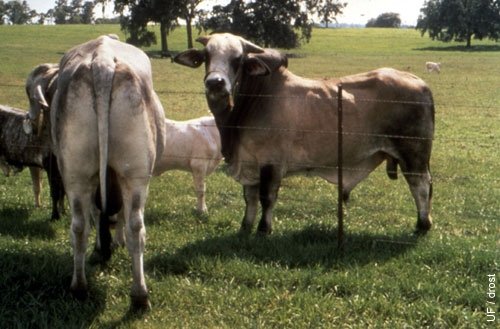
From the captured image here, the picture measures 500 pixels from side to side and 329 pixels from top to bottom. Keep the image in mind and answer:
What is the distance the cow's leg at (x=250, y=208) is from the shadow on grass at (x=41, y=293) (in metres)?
2.13

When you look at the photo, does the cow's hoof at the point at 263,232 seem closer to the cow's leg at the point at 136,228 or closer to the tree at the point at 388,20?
the cow's leg at the point at 136,228

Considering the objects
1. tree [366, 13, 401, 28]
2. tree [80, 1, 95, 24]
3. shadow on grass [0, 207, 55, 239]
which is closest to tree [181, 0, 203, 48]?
shadow on grass [0, 207, 55, 239]

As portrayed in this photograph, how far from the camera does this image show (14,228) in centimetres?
756

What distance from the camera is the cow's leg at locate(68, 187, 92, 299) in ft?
17.7

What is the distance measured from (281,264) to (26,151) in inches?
169

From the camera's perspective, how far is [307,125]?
7.73 m

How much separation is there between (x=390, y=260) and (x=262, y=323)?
6.26 ft

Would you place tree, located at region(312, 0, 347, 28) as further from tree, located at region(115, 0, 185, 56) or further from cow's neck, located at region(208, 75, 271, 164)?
cow's neck, located at region(208, 75, 271, 164)

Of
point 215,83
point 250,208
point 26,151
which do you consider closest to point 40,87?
point 215,83

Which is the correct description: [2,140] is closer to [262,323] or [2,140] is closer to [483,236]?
[262,323]

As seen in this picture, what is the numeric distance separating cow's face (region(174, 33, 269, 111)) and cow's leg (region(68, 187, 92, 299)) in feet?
6.68

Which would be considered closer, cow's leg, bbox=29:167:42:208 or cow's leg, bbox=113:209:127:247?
cow's leg, bbox=113:209:127:247

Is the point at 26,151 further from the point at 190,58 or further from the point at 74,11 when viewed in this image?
the point at 74,11

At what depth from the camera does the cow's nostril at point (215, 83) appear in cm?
676
